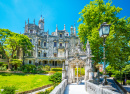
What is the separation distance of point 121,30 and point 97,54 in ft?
21.8

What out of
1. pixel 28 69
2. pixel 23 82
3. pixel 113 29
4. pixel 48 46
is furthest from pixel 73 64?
pixel 48 46

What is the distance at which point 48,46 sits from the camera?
4328cm

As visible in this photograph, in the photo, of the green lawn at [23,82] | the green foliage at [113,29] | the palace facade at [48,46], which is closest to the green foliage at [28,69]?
the palace facade at [48,46]

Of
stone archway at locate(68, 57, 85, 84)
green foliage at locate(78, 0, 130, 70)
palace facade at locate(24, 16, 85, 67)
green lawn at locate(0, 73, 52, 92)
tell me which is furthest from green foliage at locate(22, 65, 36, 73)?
green foliage at locate(78, 0, 130, 70)

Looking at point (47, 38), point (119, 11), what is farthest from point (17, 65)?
point (119, 11)

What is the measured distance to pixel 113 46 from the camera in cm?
1981

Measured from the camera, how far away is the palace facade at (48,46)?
1566 inches

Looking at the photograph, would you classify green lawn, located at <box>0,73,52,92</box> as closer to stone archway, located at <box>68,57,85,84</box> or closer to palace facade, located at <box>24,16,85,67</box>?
stone archway, located at <box>68,57,85,84</box>

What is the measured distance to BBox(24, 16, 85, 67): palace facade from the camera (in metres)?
39.8

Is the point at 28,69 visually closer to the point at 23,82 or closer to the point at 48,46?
the point at 48,46

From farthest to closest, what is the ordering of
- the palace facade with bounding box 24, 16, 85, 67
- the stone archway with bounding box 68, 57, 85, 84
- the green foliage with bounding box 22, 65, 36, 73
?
the palace facade with bounding box 24, 16, 85, 67 → the green foliage with bounding box 22, 65, 36, 73 → the stone archway with bounding box 68, 57, 85, 84

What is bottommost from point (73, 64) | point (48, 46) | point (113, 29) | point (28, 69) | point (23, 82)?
point (28, 69)

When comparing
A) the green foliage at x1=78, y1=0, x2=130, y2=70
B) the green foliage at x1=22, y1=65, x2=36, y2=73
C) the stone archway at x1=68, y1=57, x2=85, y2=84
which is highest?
the green foliage at x1=78, y1=0, x2=130, y2=70

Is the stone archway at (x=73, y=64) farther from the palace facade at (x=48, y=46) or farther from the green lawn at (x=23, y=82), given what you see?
the palace facade at (x=48, y=46)
